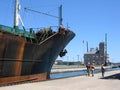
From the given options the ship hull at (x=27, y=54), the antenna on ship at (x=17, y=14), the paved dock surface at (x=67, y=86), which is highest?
the antenna on ship at (x=17, y=14)

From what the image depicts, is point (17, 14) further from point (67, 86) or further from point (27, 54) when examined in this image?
point (67, 86)

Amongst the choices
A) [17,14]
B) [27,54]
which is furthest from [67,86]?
[17,14]

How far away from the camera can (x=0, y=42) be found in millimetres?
19703

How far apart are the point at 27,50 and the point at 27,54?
0.30m

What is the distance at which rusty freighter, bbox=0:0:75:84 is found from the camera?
813 inches

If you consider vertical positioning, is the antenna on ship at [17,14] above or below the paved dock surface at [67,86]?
above

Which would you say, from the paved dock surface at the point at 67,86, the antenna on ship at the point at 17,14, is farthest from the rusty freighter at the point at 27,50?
the paved dock surface at the point at 67,86

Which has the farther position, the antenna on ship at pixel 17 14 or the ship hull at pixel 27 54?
the antenna on ship at pixel 17 14

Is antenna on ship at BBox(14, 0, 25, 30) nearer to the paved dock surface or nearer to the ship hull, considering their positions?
the ship hull

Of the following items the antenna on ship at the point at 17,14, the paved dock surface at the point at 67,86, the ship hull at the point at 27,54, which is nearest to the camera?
the paved dock surface at the point at 67,86

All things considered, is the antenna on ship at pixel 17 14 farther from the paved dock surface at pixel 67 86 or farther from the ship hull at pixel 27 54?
the paved dock surface at pixel 67 86

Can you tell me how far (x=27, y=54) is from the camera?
76.8ft

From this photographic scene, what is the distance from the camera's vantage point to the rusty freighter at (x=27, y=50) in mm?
20641

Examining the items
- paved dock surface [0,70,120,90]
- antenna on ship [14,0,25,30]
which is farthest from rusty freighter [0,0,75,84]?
paved dock surface [0,70,120,90]
